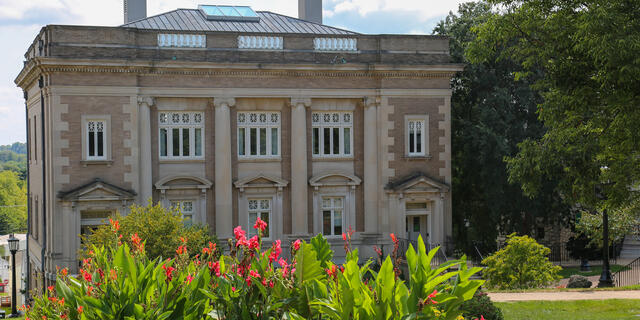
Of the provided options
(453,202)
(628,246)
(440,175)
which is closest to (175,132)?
(440,175)

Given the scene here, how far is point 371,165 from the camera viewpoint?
33969 mm

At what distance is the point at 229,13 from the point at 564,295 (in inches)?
886

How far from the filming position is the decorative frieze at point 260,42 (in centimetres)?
3250

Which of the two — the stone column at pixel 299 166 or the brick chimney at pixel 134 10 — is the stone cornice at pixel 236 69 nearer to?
the stone column at pixel 299 166

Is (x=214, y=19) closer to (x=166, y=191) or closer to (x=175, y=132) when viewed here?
(x=175, y=132)

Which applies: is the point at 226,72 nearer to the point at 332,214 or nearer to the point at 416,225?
the point at 332,214

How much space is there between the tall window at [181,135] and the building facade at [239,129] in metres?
0.05

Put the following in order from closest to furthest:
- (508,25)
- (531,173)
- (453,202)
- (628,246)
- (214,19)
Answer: (508,25) → (531,173) → (214,19) → (453,202) → (628,246)

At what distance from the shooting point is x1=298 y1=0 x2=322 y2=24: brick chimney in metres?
40.4

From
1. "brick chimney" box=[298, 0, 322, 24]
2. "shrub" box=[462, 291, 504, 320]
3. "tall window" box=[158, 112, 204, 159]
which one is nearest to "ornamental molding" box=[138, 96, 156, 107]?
"tall window" box=[158, 112, 204, 159]

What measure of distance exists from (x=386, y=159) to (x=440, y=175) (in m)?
2.83

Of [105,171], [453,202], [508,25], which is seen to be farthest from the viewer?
[453,202]

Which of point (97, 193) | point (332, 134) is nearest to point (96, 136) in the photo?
point (97, 193)

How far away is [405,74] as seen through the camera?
33.9 meters
